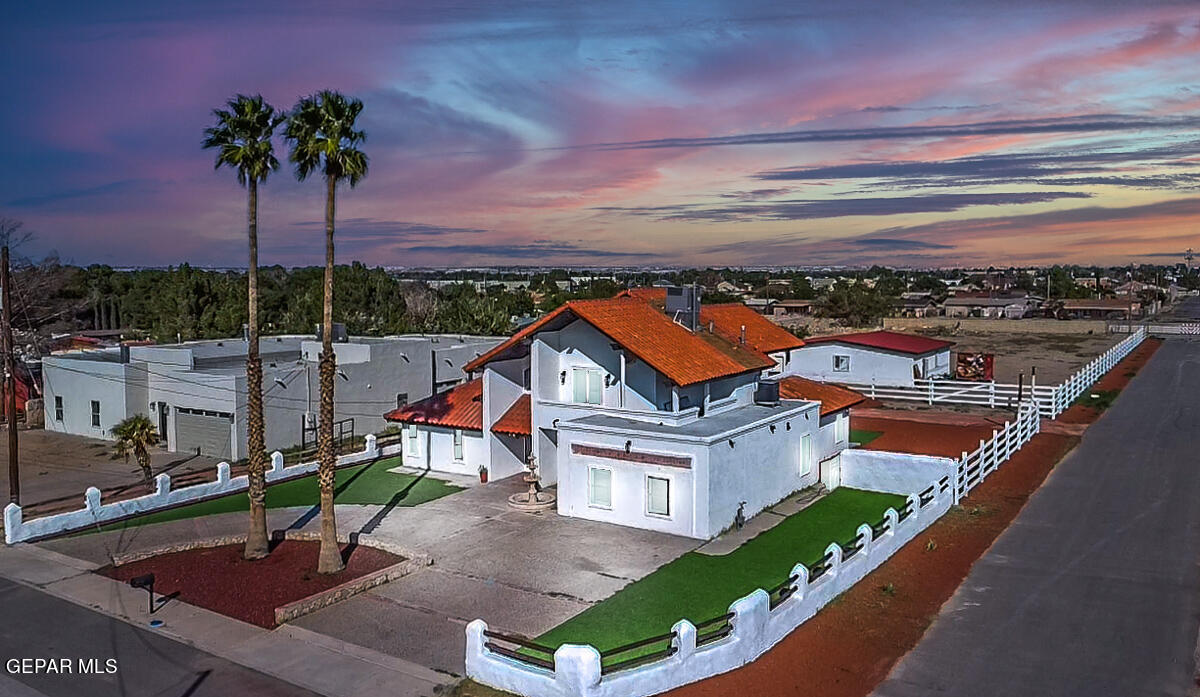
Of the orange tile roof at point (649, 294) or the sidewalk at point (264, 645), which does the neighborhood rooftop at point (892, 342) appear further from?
the sidewalk at point (264, 645)

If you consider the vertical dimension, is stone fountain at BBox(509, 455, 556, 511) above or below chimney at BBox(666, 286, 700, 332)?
below

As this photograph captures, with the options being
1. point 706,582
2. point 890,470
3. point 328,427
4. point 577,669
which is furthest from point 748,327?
point 577,669

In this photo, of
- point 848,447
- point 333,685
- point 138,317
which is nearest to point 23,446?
point 333,685

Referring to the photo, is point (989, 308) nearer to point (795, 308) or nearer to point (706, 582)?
point (795, 308)

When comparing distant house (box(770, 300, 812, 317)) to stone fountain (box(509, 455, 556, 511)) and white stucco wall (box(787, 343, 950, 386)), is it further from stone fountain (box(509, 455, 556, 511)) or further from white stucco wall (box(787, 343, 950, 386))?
stone fountain (box(509, 455, 556, 511))

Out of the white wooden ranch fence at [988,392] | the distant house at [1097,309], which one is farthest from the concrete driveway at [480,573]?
the distant house at [1097,309]

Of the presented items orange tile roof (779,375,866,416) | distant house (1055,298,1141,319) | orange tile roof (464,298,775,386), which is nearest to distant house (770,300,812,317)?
distant house (1055,298,1141,319)

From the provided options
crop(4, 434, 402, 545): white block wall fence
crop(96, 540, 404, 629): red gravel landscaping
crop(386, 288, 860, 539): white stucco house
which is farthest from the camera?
crop(386, 288, 860, 539): white stucco house
